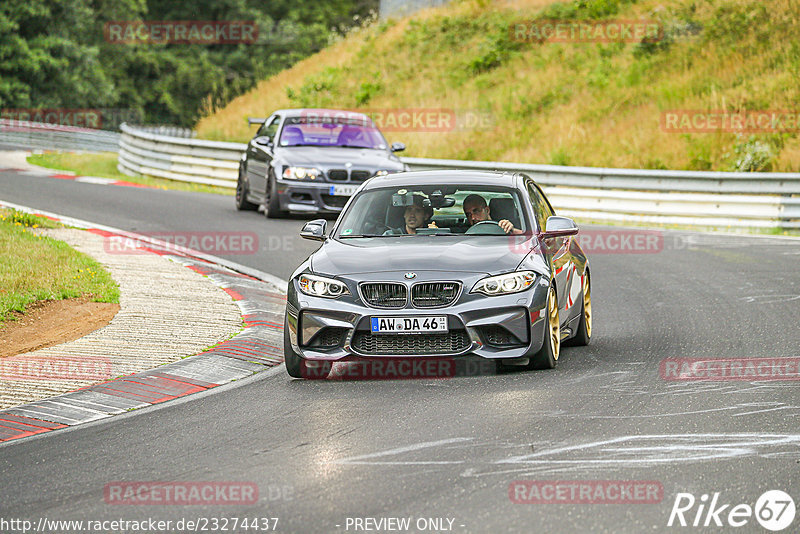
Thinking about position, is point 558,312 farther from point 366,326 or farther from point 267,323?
point 267,323

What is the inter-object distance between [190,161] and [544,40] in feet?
45.5

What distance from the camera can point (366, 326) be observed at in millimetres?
8586

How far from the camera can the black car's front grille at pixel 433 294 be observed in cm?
862

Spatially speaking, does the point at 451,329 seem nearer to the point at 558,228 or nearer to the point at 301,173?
the point at 558,228

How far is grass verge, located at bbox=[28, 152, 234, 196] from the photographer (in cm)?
2731

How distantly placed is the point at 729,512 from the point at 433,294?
352cm

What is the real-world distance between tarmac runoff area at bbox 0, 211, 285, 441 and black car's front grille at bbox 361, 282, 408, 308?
1264 millimetres

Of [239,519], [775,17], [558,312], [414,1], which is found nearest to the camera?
[239,519]

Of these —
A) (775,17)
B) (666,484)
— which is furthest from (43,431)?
(775,17)

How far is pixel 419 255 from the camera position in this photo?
9.02 m
